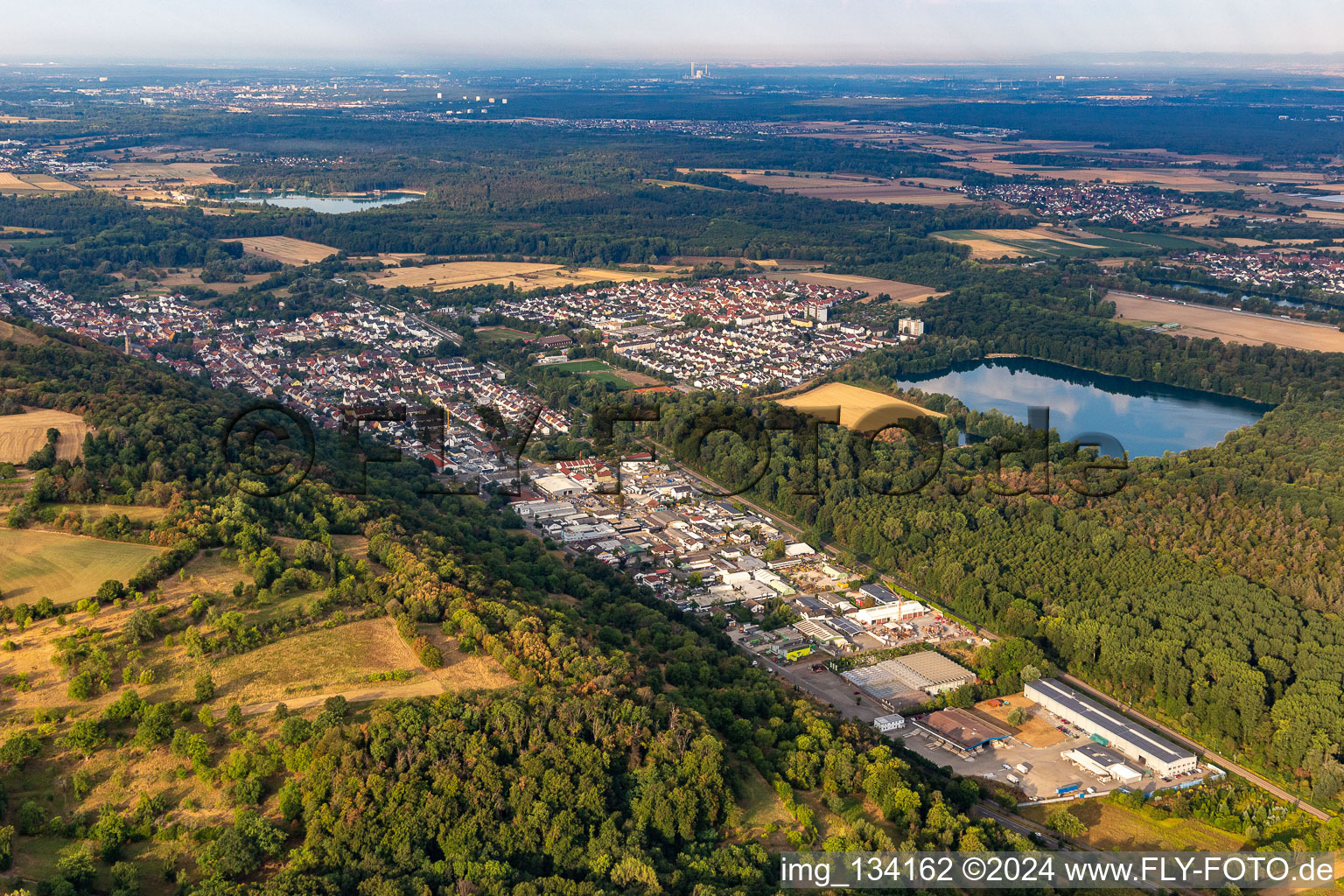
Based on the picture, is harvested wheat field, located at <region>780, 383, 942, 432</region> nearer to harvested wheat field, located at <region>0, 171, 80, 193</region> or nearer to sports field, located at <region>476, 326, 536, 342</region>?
sports field, located at <region>476, 326, 536, 342</region>

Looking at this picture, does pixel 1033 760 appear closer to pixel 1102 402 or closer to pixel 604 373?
pixel 604 373

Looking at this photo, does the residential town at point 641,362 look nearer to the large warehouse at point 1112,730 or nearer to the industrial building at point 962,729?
the industrial building at point 962,729

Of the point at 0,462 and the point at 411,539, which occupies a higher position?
the point at 0,462

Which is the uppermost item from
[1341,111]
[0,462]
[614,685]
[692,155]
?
[1341,111]

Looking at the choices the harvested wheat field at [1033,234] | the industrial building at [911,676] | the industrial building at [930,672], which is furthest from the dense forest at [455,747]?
the harvested wheat field at [1033,234]

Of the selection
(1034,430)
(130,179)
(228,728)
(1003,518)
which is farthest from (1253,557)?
(130,179)

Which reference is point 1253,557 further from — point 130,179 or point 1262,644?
point 130,179

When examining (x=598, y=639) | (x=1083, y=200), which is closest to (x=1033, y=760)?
(x=598, y=639)
